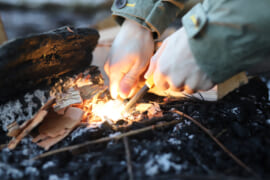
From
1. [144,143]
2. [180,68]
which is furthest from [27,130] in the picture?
[180,68]

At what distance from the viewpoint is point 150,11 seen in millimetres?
1174

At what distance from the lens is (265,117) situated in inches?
34.0

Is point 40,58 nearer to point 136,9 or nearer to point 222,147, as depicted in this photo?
point 136,9

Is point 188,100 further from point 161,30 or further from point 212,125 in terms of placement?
point 161,30

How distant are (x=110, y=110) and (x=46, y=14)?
1.92 metres

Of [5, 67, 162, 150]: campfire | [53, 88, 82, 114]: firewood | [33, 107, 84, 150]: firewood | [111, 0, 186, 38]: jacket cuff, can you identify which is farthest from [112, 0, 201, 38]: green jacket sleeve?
[33, 107, 84, 150]: firewood

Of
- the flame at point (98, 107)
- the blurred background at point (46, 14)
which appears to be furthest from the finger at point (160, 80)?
the blurred background at point (46, 14)

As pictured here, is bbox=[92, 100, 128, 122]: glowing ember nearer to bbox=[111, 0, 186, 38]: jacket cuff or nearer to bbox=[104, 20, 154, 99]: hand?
bbox=[104, 20, 154, 99]: hand

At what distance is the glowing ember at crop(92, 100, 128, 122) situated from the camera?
104 centimetres

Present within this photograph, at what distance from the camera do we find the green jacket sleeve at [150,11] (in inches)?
46.0

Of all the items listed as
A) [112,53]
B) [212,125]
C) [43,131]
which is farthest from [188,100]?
[43,131]

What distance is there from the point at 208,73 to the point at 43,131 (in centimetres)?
78

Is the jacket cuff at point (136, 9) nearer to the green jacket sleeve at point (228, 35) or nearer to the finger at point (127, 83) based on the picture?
the finger at point (127, 83)

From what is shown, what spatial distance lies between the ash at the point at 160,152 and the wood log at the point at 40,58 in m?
0.12
